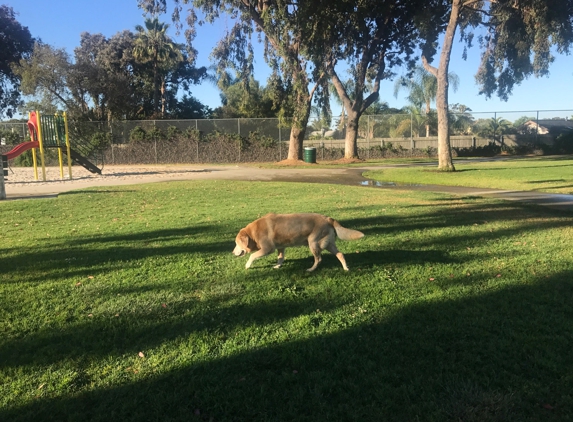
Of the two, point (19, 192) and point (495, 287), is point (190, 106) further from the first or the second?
point (495, 287)

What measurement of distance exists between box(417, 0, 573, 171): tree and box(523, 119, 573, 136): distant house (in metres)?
8.62

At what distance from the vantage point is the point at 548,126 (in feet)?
127

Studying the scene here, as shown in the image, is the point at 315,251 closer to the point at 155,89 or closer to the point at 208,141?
the point at 208,141

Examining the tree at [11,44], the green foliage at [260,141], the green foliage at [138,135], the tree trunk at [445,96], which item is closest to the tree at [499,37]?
the tree trunk at [445,96]

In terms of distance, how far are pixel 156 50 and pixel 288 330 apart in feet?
153

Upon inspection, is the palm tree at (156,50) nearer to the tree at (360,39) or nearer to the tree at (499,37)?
the tree at (360,39)

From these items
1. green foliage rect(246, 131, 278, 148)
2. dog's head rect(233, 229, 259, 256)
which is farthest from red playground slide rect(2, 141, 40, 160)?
dog's head rect(233, 229, 259, 256)

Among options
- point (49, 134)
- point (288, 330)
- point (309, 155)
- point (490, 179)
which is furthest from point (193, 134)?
point (288, 330)

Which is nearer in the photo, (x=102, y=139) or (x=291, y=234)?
(x=291, y=234)

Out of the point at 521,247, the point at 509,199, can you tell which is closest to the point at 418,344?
the point at 521,247

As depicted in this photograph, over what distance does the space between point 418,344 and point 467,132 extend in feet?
131

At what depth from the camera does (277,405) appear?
271 cm

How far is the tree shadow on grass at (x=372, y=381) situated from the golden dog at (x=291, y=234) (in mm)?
1370

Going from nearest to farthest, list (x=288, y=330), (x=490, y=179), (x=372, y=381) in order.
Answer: (x=372, y=381) → (x=288, y=330) → (x=490, y=179)
